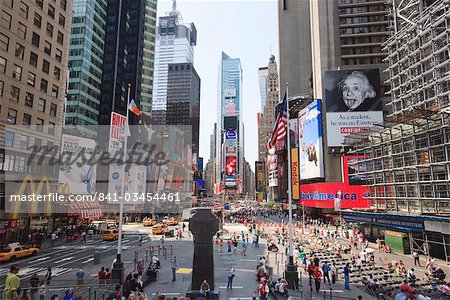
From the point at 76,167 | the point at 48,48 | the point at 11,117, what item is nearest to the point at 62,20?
the point at 48,48

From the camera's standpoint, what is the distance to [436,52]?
105ft

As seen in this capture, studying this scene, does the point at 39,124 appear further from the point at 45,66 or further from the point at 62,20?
the point at 62,20

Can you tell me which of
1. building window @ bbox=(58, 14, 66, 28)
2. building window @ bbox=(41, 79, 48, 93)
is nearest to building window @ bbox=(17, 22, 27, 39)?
building window @ bbox=(41, 79, 48, 93)

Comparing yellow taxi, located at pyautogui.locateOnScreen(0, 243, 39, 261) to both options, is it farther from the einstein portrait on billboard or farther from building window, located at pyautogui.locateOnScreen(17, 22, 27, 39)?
the einstein portrait on billboard

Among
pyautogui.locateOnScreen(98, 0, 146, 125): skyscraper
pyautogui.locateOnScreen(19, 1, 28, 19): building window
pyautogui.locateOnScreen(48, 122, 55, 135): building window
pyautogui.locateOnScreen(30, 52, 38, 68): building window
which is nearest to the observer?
pyautogui.locateOnScreen(19, 1, 28, 19): building window

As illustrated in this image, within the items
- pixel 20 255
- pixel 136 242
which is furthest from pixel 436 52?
pixel 20 255

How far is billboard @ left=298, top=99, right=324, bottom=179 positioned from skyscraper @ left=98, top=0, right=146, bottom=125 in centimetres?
4709

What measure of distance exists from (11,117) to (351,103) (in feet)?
187

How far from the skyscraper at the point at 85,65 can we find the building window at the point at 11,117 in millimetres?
35702

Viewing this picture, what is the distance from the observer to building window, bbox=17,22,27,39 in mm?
36375

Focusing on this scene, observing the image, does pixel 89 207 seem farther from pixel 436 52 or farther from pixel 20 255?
pixel 436 52

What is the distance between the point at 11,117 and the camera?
115 ft

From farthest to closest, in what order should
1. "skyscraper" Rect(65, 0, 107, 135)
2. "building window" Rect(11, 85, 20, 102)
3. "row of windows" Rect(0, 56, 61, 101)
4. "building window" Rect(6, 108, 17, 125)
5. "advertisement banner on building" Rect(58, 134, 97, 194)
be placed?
"skyscraper" Rect(65, 0, 107, 135)
"advertisement banner on building" Rect(58, 134, 97, 194)
"building window" Rect(11, 85, 20, 102)
"building window" Rect(6, 108, 17, 125)
"row of windows" Rect(0, 56, 61, 101)

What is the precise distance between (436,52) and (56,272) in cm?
4013
